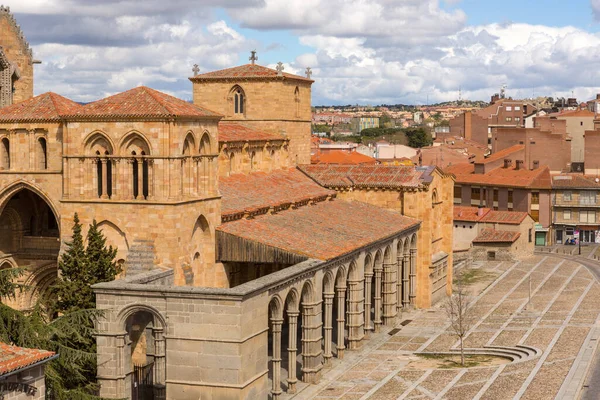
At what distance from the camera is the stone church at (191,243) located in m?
35.6

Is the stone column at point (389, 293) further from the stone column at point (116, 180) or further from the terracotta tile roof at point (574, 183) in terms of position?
the terracotta tile roof at point (574, 183)

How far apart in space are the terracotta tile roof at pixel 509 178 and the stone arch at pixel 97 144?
6193cm

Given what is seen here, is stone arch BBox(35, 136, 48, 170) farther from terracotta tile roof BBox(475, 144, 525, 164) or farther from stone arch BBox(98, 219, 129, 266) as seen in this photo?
terracotta tile roof BBox(475, 144, 525, 164)

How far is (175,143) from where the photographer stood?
41719 mm

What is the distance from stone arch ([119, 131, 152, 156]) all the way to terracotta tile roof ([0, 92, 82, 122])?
14.2ft

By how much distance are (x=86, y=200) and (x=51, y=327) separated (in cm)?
1072

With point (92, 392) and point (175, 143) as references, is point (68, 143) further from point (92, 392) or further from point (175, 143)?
point (92, 392)

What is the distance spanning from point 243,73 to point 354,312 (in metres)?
21.7

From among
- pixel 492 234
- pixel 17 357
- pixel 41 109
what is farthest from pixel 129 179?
pixel 492 234

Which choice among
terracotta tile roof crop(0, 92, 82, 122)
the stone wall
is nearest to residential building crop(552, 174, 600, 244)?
the stone wall

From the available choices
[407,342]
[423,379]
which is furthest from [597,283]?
[423,379]

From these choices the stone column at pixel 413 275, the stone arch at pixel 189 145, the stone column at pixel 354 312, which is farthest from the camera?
the stone column at pixel 413 275

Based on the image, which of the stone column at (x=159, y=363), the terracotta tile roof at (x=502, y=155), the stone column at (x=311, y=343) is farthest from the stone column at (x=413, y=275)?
the terracotta tile roof at (x=502, y=155)

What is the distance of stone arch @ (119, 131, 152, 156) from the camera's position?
41906 millimetres
